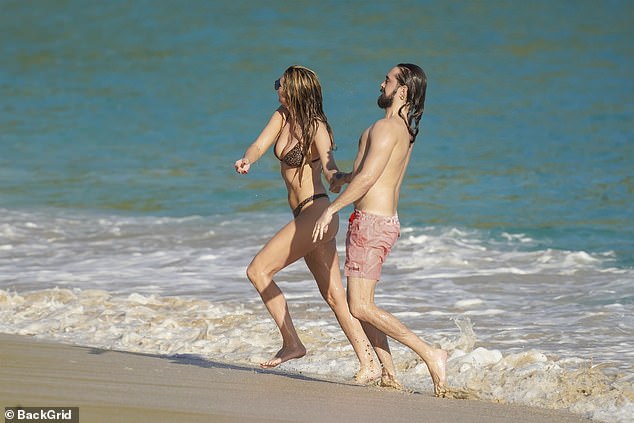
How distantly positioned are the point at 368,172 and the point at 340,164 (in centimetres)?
1299

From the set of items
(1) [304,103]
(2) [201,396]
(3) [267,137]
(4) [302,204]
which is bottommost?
(2) [201,396]

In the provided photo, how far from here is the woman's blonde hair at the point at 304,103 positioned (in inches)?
218

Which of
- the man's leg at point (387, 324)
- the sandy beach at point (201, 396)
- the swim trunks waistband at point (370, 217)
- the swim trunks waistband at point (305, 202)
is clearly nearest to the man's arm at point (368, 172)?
the swim trunks waistband at point (370, 217)

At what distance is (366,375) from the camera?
5539 mm

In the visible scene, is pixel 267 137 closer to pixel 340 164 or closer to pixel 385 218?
pixel 385 218

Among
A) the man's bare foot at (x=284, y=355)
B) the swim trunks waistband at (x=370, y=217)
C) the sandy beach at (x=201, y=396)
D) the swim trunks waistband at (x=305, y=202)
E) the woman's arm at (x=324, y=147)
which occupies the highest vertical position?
the woman's arm at (x=324, y=147)

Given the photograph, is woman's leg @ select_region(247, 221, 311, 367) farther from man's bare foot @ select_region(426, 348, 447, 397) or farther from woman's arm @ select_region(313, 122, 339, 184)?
man's bare foot @ select_region(426, 348, 447, 397)

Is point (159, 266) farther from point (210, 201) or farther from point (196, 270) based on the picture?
point (210, 201)

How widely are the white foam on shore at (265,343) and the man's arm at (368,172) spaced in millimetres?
1191

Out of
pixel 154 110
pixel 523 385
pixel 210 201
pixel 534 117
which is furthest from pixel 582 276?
pixel 154 110

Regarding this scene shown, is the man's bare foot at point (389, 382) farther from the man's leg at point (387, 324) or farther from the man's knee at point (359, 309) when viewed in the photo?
the man's knee at point (359, 309)

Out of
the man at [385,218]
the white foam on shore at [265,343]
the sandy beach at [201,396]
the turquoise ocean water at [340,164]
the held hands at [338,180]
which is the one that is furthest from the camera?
the turquoise ocean water at [340,164]

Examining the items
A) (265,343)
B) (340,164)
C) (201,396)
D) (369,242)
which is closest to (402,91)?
(369,242)

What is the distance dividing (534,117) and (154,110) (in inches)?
337
